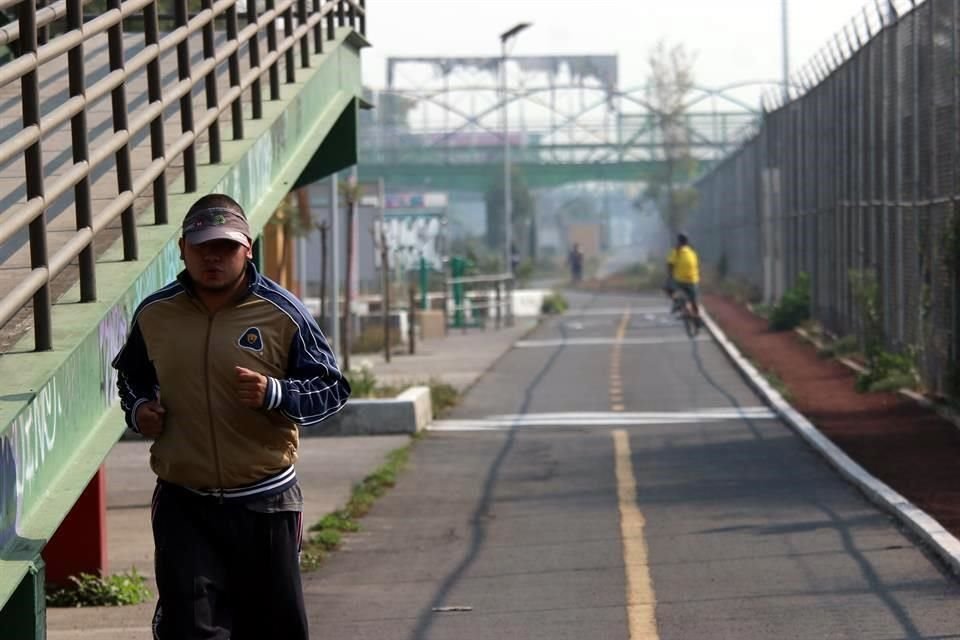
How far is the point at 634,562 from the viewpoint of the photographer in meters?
10.0

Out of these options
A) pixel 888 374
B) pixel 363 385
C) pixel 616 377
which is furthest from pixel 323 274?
pixel 888 374

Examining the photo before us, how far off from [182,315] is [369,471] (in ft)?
30.6

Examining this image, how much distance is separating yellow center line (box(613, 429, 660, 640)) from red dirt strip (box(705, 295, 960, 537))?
1.75 metres

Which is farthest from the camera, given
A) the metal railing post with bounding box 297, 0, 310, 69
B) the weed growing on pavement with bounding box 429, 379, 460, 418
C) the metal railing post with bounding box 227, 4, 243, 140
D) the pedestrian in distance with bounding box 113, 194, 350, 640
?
the weed growing on pavement with bounding box 429, 379, 460, 418

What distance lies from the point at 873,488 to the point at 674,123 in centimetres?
6665

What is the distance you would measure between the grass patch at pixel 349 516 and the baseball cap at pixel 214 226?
5036 millimetres

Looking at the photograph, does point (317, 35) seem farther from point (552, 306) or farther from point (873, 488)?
point (552, 306)

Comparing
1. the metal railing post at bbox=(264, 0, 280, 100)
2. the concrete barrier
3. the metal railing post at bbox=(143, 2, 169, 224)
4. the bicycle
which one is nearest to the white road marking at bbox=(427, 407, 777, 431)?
the concrete barrier

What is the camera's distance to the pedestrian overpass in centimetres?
564

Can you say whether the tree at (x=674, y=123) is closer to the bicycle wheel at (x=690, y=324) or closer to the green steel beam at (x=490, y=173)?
the green steel beam at (x=490, y=173)

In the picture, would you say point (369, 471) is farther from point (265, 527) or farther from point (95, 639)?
point (265, 527)

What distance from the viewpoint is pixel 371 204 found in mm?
40531

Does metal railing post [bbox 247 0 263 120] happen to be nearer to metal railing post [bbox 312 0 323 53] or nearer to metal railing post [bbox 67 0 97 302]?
metal railing post [bbox 312 0 323 53]

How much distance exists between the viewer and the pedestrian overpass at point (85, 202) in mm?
5637
